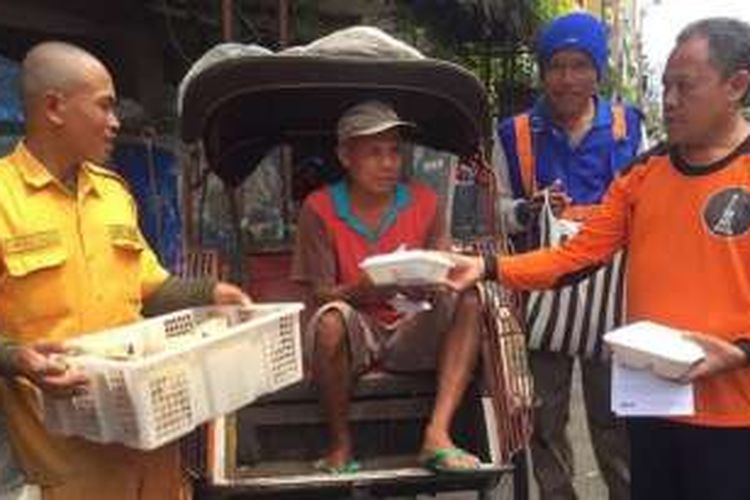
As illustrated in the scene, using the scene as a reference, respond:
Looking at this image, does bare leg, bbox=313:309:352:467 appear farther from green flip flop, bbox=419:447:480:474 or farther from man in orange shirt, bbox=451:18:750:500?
man in orange shirt, bbox=451:18:750:500

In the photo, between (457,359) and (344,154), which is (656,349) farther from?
(344,154)

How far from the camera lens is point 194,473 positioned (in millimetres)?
4480

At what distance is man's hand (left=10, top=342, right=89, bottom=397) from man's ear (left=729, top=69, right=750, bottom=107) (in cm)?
206

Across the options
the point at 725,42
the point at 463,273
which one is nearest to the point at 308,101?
the point at 463,273

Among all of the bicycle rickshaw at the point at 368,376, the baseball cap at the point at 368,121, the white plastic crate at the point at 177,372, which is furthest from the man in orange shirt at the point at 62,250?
the baseball cap at the point at 368,121

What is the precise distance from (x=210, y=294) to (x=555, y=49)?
6.27ft

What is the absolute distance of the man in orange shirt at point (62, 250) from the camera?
3.65m

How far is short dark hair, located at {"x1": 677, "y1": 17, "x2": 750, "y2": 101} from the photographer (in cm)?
380

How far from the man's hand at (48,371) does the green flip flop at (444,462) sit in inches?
60.3

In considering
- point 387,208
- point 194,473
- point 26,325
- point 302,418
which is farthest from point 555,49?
point 26,325

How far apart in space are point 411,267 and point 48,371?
146 centimetres

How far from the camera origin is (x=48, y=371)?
3367 millimetres

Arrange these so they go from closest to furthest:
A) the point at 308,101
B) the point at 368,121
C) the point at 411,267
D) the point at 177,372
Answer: the point at 177,372 → the point at 411,267 → the point at 368,121 → the point at 308,101

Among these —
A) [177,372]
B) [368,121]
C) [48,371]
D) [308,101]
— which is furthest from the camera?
[308,101]
